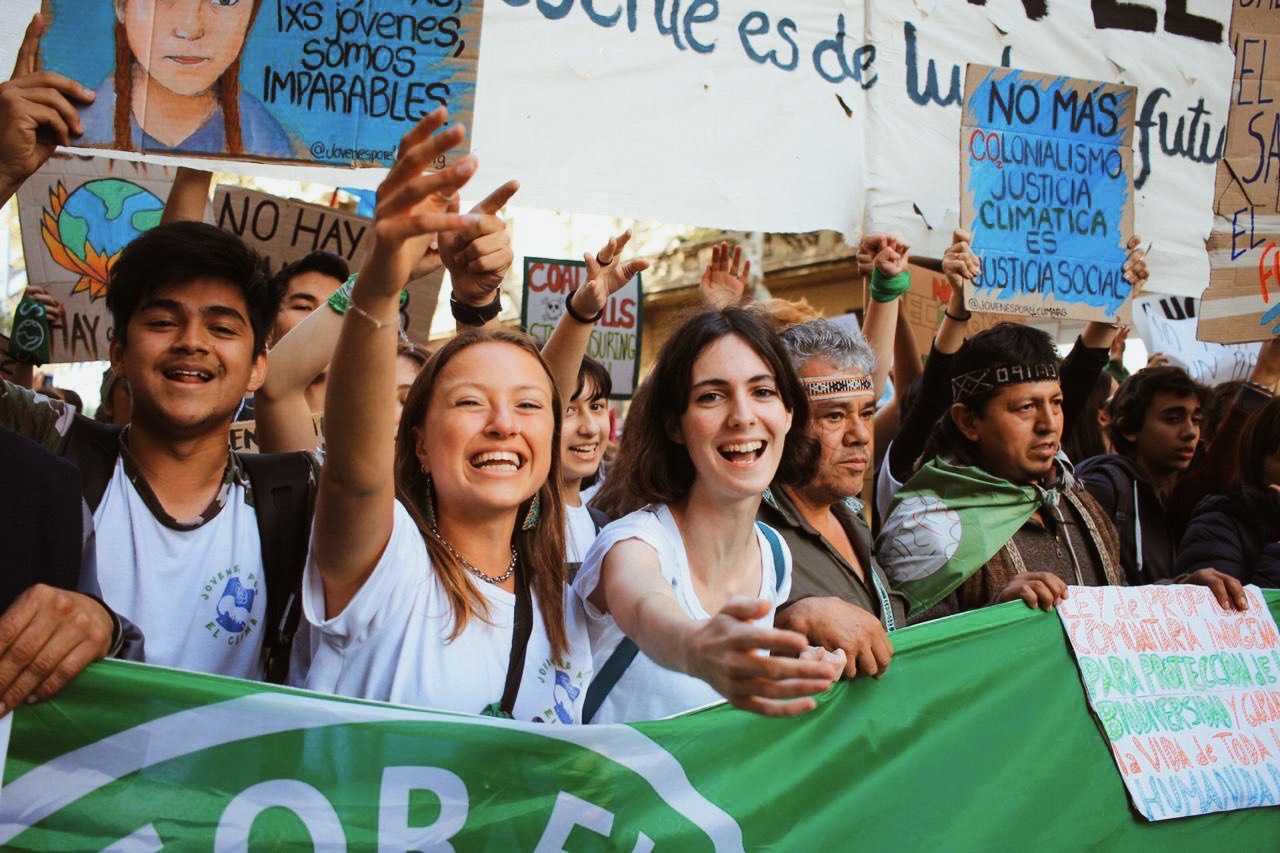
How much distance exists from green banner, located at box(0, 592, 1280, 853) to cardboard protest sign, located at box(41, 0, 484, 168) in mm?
1578

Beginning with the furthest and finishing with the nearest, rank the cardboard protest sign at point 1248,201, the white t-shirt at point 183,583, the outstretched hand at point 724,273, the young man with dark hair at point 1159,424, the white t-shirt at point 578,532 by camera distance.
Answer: the young man with dark hair at point 1159,424 → the cardboard protest sign at point 1248,201 → the outstretched hand at point 724,273 → the white t-shirt at point 578,532 → the white t-shirt at point 183,583

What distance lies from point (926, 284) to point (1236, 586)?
246cm

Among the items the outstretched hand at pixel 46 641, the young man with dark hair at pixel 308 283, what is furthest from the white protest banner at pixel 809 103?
the outstretched hand at pixel 46 641

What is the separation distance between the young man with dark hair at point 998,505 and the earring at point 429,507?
57.2 inches

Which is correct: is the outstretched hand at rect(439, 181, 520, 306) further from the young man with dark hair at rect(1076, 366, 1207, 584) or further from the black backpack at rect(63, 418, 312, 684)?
the young man with dark hair at rect(1076, 366, 1207, 584)

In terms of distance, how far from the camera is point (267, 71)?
3.14m

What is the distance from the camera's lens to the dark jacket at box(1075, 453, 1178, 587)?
4.02 metres

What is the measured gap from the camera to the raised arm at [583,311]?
306 cm

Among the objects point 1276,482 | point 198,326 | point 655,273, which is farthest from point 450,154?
point 655,273

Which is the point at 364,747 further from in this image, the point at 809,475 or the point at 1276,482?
the point at 1276,482

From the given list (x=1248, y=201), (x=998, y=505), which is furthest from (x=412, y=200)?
(x=1248, y=201)

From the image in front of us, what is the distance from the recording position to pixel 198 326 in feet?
8.25

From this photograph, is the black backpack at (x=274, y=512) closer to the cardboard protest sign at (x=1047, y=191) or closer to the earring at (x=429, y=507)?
the earring at (x=429, y=507)

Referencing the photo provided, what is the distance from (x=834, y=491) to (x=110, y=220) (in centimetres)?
327
